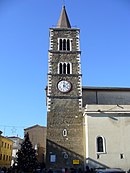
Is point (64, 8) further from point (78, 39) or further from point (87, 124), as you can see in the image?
point (87, 124)

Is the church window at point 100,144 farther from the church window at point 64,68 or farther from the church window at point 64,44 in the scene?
the church window at point 64,44

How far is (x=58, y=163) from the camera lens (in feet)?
100

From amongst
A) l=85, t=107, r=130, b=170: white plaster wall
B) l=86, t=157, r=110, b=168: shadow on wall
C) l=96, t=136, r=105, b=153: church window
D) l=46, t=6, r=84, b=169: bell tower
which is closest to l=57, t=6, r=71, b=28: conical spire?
l=46, t=6, r=84, b=169: bell tower

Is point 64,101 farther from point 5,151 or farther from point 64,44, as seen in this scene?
point 5,151

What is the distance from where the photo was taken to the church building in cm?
2988

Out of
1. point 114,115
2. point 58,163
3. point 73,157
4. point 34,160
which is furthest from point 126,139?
point 34,160

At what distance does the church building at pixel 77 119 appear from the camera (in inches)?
1176

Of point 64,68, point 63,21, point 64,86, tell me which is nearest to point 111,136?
point 64,86

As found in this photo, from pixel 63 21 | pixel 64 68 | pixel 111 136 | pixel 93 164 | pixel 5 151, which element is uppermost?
pixel 63 21

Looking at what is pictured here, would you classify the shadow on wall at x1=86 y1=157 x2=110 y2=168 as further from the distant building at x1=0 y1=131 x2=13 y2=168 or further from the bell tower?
the distant building at x1=0 y1=131 x2=13 y2=168

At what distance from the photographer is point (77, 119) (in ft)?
108

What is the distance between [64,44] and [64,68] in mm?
4103

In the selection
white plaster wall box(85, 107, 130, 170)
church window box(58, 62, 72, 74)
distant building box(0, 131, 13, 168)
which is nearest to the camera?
white plaster wall box(85, 107, 130, 170)

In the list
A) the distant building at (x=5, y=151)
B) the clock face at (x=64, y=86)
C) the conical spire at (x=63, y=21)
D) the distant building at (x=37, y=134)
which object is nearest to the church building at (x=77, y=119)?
the clock face at (x=64, y=86)
